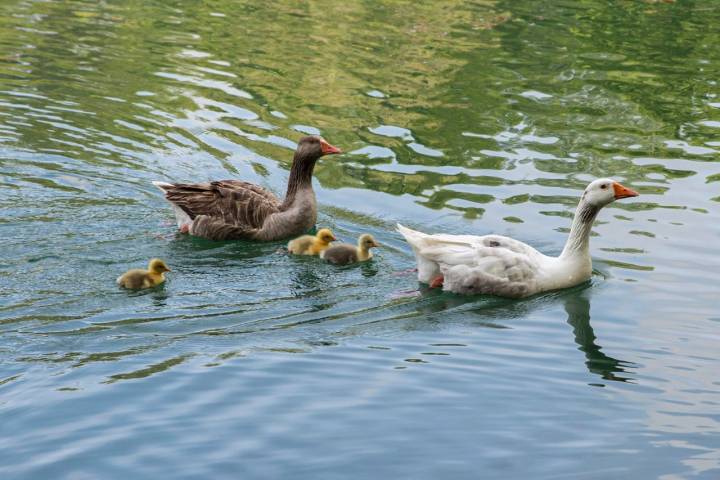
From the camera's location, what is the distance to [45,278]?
11664mm

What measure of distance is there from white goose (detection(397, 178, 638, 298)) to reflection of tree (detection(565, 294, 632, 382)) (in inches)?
13.1

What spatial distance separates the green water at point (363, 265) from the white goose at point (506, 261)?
0.19 meters

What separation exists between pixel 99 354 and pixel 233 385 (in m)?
1.34

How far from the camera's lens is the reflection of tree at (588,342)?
405 inches

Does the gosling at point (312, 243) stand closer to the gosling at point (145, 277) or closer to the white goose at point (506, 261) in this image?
the white goose at point (506, 261)

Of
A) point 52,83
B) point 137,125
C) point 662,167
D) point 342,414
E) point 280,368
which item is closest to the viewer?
point 342,414

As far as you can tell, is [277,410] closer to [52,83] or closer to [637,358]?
[637,358]

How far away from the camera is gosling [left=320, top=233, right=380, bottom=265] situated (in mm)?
Answer: 12664

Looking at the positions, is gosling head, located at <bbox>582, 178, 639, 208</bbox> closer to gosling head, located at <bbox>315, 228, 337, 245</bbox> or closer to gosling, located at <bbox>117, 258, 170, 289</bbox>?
gosling head, located at <bbox>315, 228, 337, 245</bbox>

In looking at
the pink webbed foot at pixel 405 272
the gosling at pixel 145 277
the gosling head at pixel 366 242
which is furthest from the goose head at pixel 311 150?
the gosling at pixel 145 277

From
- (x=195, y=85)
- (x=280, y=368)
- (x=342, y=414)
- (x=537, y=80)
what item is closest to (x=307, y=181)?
(x=280, y=368)

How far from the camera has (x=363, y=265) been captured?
12805mm

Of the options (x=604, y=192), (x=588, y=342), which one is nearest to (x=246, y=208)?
Answer: (x=604, y=192)

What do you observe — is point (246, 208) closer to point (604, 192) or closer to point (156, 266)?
point (156, 266)
